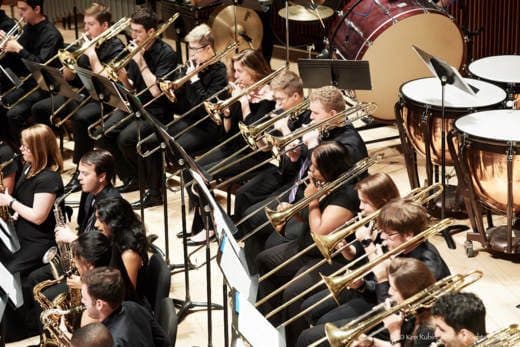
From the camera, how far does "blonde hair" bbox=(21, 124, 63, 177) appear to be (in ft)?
20.2

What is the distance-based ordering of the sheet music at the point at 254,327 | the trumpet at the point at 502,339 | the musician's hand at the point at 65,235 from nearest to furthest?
the trumpet at the point at 502,339
the sheet music at the point at 254,327
the musician's hand at the point at 65,235

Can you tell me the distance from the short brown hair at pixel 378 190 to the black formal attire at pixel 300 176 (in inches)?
27.1

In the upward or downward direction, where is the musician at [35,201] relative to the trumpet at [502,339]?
downward

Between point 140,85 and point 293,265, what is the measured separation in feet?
9.34

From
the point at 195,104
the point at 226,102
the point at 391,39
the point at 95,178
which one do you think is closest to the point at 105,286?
the point at 95,178

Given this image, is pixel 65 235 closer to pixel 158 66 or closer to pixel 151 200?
pixel 151 200

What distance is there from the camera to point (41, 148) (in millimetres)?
6160

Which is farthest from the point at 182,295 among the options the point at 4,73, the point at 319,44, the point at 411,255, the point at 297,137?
the point at 319,44

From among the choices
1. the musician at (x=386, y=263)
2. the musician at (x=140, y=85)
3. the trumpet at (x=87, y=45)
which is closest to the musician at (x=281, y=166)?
the musician at (x=140, y=85)

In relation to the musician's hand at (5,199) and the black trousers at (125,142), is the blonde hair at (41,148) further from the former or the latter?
the black trousers at (125,142)

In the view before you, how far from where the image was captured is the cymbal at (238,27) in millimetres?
9461

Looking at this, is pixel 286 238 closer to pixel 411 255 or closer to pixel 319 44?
pixel 411 255

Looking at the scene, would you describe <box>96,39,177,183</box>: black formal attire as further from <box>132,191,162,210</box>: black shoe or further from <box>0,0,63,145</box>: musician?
<box>0,0,63,145</box>: musician

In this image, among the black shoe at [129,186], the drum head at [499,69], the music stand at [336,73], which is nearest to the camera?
the music stand at [336,73]
